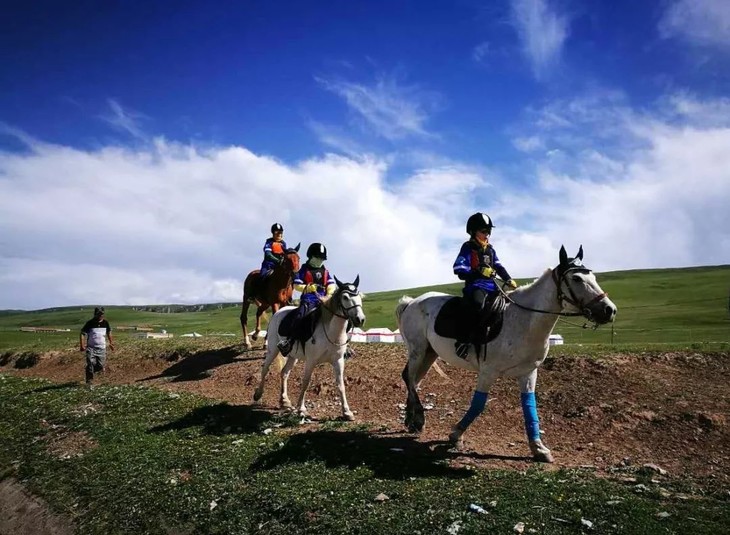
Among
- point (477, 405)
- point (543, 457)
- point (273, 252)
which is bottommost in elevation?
point (543, 457)

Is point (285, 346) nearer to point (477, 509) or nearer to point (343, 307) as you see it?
point (343, 307)

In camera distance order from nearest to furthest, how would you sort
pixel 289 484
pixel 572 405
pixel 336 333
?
pixel 289 484 < pixel 336 333 < pixel 572 405

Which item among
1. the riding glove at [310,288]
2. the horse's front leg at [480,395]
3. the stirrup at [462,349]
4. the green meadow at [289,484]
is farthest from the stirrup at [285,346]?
the horse's front leg at [480,395]

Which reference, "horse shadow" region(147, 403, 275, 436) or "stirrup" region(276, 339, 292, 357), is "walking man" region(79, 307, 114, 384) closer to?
"horse shadow" region(147, 403, 275, 436)

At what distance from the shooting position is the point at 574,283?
7.85m

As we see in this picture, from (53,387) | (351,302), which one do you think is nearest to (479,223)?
(351,302)

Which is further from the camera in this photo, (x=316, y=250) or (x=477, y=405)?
(x=316, y=250)

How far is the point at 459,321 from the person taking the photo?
9094mm

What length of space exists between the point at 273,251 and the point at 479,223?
34.9 ft

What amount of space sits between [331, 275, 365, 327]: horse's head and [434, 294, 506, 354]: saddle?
6.37 feet

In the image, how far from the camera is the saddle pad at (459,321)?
8664 millimetres

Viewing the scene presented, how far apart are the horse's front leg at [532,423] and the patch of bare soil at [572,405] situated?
0.23m

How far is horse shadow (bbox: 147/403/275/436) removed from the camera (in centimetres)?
1105

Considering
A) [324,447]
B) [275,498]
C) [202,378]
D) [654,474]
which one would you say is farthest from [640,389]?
[202,378]
